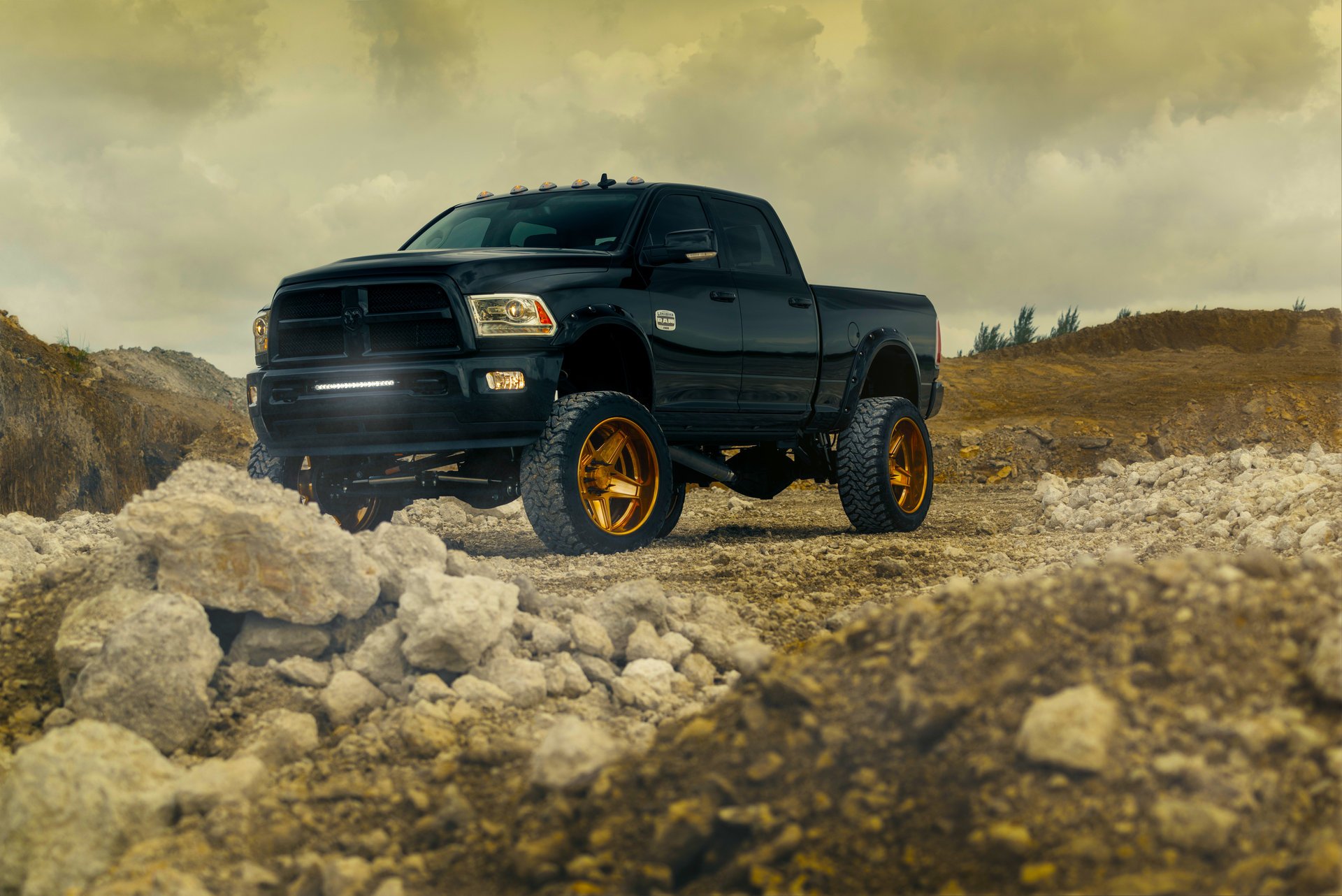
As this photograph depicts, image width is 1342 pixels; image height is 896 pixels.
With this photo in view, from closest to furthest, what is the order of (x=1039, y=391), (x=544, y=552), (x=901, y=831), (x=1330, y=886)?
1. (x=1330, y=886)
2. (x=901, y=831)
3. (x=544, y=552)
4. (x=1039, y=391)

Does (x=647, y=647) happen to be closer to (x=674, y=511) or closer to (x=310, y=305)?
(x=310, y=305)

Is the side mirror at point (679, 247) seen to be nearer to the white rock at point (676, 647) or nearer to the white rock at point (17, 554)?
the white rock at point (676, 647)

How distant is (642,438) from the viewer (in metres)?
7.48

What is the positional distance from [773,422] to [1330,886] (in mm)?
6512

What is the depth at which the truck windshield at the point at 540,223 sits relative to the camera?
7977 millimetres

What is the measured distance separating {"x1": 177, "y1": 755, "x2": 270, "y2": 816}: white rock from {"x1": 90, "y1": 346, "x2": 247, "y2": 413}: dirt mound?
2071 cm

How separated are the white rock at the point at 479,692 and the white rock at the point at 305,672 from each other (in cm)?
52

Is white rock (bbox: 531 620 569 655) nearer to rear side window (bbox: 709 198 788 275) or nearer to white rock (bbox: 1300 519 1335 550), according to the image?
white rock (bbox: 1300 519 1335 550)

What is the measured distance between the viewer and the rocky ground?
265cm

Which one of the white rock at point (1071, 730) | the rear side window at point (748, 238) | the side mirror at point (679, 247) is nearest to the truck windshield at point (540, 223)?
the side mirror at point (679, 247)

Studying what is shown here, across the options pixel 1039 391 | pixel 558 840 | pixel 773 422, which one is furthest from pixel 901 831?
pixel 1039 391

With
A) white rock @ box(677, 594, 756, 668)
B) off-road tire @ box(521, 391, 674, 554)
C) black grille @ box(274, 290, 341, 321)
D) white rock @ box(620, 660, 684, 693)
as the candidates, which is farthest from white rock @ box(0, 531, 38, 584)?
white rock @ box(620, 660, 684, 693)

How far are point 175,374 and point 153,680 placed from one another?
2371cm

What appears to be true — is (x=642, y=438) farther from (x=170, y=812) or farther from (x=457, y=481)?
(x=170, y=812)
